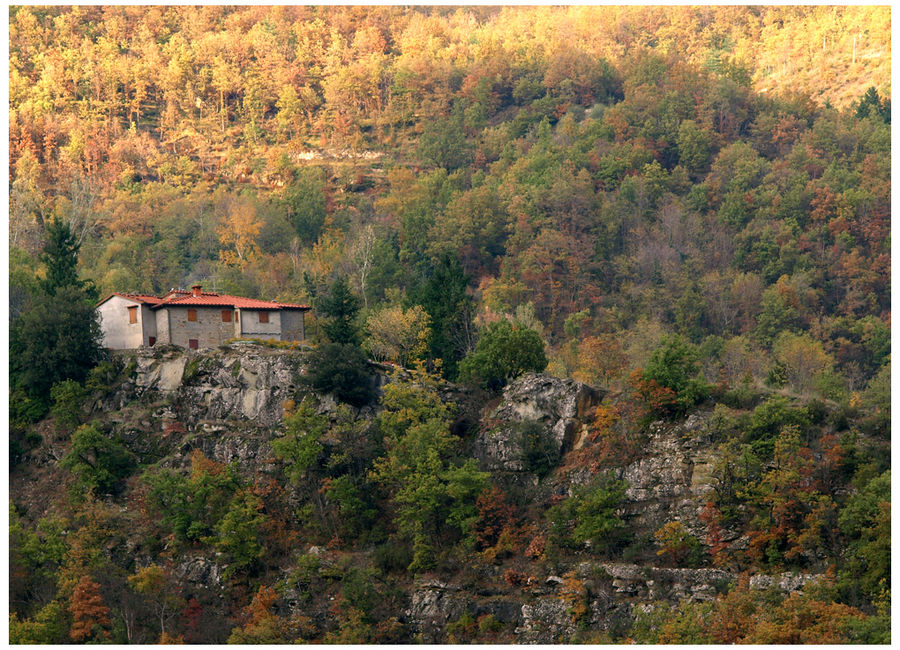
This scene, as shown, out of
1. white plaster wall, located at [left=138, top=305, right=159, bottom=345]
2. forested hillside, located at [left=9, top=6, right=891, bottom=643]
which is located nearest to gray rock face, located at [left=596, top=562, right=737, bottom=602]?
forested hillside, located at [left=9, top=6, right=891, bottom=643]

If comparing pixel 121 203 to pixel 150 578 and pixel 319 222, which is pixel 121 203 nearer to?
pixel 319 222

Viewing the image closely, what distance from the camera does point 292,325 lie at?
64.6 metres

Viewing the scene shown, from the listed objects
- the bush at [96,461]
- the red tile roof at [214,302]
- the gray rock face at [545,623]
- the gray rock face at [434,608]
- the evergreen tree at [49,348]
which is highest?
the red tile roof at [214,302]

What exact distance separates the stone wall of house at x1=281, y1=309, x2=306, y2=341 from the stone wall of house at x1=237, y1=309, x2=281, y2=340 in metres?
0.29

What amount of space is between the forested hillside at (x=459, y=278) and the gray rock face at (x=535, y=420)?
0.65 m

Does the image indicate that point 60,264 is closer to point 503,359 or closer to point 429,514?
point 503,359

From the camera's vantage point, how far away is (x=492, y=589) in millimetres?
50875

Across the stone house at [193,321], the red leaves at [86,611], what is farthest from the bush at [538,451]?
the red leaves at [86,611]

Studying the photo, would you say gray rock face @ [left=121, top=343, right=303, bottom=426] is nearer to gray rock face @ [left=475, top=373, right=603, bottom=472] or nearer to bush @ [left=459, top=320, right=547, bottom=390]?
bush @ [left=459, top=320, right=547, bottom=390]

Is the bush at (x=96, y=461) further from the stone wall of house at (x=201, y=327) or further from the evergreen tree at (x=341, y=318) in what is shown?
the evergreen tree at (x=341, y=318)

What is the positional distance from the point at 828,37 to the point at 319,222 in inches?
2751

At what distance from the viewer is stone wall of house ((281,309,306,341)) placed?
6425 cm

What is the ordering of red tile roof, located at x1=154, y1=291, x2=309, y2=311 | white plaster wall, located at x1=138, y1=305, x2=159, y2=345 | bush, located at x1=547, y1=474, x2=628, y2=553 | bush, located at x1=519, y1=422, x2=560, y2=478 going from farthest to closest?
white plaster wall, located at x1=138, y1=305, x2=159, y2=345
red tile roof, located at x1=154, y1=291, x2=309, y2=311
bush, located at x1=519, y1=422, x2=560, y2=478
bush, located at x1=547, y1=474, x2=628, y2=553

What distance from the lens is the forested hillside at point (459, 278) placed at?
165 feet
